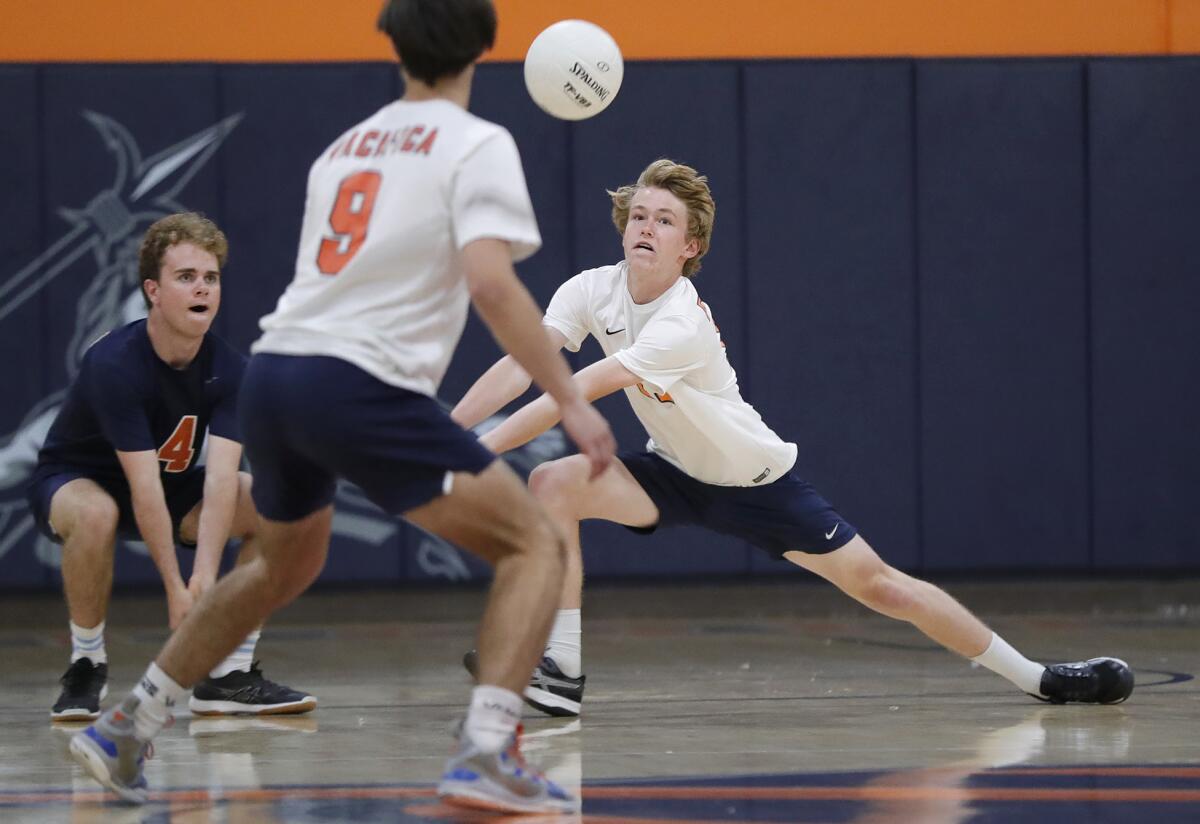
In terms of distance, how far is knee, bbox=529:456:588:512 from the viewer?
15.8 ft

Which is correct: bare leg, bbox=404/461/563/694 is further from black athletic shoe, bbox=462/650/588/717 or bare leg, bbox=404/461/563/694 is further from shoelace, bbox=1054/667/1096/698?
shoelace, bbox=1054/667/1096/698

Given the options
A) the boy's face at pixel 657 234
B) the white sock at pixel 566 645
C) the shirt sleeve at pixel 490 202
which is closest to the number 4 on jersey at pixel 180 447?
the white sock at pixel 566 645

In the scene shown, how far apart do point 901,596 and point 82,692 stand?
7.55 feet

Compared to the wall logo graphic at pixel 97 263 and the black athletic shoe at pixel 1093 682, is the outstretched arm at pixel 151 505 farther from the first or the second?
the wall logo graphic at pixel 97 263

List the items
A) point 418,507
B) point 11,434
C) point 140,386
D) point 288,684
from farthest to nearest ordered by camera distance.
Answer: point 11,434
point 288,684
point 140,386
point 418,507

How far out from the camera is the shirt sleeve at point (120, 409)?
4.74 metres

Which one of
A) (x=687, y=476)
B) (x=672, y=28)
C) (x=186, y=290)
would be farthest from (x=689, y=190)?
(x=672, y=28)

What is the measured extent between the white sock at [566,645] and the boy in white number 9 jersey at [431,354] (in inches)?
57.7

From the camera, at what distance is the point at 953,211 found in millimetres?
8445

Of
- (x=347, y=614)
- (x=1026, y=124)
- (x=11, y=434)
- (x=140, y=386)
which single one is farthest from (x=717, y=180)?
(x=140, y=386)

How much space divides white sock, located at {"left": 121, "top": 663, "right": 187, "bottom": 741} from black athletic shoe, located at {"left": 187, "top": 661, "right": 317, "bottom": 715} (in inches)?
54.6

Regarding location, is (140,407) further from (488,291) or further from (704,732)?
(488,291)

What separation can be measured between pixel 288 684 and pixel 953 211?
4.30 meters

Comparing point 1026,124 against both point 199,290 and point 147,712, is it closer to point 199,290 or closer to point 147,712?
point 199,290
